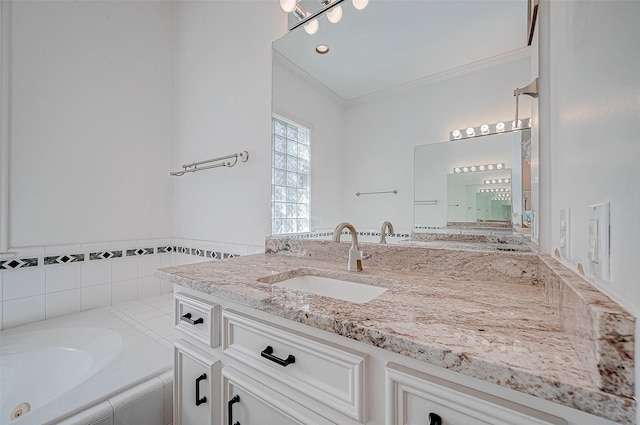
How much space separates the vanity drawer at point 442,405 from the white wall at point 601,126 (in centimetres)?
16

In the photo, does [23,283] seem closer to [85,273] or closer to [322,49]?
[85,273]

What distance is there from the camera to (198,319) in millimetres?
924

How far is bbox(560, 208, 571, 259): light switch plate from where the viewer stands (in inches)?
23.6

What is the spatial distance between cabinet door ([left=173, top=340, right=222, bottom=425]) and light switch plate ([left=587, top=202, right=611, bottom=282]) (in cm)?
96

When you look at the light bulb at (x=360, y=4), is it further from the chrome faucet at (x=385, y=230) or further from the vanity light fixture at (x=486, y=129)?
the chrome faucet at (x=385, y=230)

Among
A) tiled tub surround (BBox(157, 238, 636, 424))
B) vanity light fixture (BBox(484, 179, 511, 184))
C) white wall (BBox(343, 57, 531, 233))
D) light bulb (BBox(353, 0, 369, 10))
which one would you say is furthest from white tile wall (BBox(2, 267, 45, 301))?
vanity light fixture (BBox(484, 179, 511, 184))

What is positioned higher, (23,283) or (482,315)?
(482,315)

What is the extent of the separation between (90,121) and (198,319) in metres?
1.75

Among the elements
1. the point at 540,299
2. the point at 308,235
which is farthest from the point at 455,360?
the point at 308,235

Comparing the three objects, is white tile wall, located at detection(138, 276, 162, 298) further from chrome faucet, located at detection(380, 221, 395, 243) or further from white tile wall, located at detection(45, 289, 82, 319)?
chrome faucet, located at detection(380, 221, 395, 243)

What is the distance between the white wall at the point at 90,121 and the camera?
1572 millimetres

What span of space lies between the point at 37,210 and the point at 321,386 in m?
2.02

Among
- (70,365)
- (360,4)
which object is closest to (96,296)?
(70,365)

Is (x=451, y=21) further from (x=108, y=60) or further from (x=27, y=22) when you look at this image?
(x=27, y=22)
